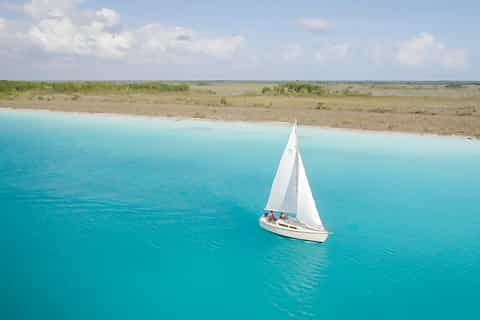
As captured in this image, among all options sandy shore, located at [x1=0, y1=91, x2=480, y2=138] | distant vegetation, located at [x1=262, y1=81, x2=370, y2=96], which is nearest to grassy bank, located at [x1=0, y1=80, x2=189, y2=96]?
sandy shore, located at [x1=0, y1=91, x2=480, y2=138]

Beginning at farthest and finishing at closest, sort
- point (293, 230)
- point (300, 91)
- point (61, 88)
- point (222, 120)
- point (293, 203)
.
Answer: point (300, 91) < point (61, 88) < point (222, 120) < point (293, 203) < point (293, 230)

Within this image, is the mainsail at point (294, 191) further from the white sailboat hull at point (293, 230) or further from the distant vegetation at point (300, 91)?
the distant vegetation at point (300, 91)

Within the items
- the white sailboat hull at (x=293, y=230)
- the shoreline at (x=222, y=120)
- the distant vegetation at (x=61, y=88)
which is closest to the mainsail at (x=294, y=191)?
the white sailboat hull at (x=293, y=230)

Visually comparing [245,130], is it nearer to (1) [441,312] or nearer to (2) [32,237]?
(2) [32,237]

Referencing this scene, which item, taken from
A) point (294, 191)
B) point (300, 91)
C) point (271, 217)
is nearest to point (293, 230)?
point (271, 217)

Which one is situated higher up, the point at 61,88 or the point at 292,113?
the point at 61,88

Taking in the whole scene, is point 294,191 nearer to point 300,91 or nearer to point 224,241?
point 224,241

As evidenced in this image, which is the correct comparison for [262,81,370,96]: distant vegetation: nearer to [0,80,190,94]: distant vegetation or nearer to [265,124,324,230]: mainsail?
[0,80,190,94]: distant vegetation
